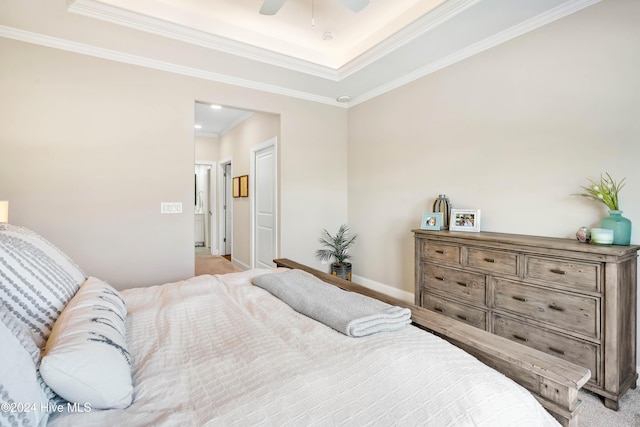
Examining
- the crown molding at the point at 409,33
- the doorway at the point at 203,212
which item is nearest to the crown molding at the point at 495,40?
the crown molding at the point at 409,33

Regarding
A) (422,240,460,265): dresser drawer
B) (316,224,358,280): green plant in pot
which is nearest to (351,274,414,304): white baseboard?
(316,224,358,280): green plant in pot

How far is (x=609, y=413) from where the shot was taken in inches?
67.6

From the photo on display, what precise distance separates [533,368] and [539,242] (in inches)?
51.8

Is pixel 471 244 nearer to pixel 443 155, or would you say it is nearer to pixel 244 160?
pixel 443 155

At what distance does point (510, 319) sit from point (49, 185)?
3905 mm

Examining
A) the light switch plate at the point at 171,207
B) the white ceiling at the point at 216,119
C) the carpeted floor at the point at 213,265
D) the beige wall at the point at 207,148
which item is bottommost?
the carpeted floor at the point at 213,265

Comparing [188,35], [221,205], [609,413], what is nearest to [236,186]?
[221,205]

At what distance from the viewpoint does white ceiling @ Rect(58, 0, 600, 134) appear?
2.32 metres

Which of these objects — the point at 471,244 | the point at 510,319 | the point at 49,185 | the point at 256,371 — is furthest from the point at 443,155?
the point at 49,185

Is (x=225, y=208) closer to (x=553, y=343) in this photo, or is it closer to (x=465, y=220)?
(x=465, y=220)

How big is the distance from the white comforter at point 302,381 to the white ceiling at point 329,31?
2403mm

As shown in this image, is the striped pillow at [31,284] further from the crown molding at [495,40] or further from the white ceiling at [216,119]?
the white ceiling at [216,119]

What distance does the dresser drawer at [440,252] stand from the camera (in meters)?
2.52

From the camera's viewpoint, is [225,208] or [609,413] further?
[225,208]
